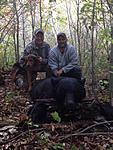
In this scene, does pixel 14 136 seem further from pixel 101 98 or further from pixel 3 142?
pixel 101 98

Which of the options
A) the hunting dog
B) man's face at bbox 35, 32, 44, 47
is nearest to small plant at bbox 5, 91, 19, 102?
the hunting dog

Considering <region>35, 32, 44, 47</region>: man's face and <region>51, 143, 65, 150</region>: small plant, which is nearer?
<region>51, 143, 65, 150</region>: small plant

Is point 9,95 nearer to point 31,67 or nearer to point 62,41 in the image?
point 31,67

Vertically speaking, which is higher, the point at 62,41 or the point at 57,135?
the point at 62,41

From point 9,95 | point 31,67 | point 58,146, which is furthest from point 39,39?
point 58,146

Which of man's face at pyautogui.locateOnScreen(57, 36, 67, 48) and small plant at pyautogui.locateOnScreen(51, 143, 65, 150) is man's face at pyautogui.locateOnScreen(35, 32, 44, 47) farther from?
small plant at pyautogui.locateOnScreen(51, 143, 65, 150)

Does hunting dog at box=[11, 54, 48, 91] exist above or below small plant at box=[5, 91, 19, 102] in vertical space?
above

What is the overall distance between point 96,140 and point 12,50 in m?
9.09

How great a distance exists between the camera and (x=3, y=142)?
4.15 meters

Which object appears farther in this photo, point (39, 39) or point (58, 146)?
point (39, 39)

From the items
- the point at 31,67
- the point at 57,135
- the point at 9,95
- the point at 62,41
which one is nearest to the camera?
the point at 57,135

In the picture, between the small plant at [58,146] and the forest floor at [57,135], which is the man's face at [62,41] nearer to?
the forest floor at [57,135]

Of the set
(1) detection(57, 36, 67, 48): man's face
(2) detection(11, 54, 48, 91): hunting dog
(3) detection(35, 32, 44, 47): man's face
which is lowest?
(2) detection(11, 54, 48, 91): hunting dog

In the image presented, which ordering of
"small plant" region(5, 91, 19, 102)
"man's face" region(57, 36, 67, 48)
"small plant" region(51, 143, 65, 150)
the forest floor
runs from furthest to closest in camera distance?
"small plant" region(5, 91, 19, 102)
"man's face" region(57, 36, 67, 48)
the forest floor
"small plant" region(51, 143, 65, 150)
